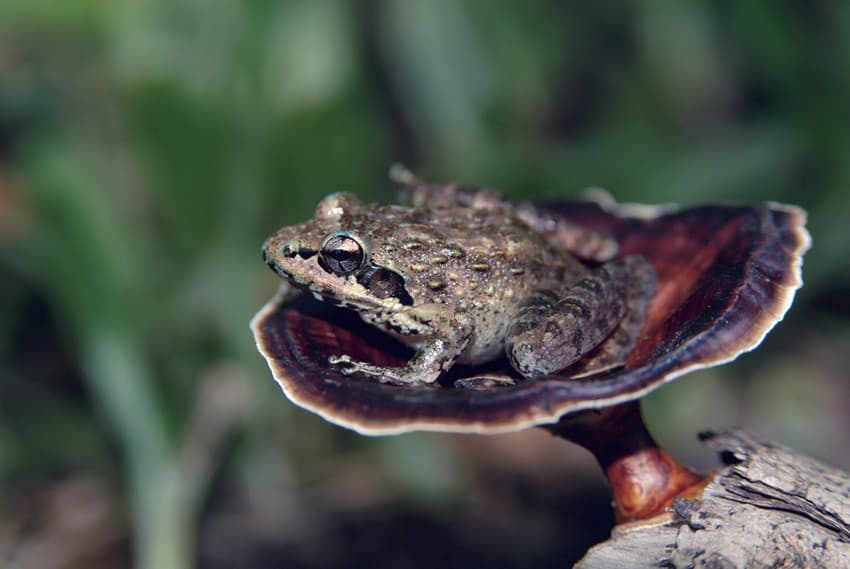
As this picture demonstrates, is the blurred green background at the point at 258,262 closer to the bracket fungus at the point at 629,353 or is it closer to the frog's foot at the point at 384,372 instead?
the bracket fungus at the point at 629,353

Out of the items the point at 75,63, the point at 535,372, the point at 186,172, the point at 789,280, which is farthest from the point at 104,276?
the point at 789,280

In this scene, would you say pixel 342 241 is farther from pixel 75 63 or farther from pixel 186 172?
pixel 75 63

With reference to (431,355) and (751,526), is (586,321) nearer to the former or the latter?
(431,355)

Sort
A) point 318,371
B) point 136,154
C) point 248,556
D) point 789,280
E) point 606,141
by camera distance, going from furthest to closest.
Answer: point 606,141, point 136,154, point 248,556, point 789,280, point 318,371

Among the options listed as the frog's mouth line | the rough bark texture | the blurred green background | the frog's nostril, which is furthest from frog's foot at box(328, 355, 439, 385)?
the blurred green background

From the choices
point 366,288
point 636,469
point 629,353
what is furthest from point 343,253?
point 636,469

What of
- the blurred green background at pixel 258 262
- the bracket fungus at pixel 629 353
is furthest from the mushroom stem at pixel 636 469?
the blurred green background at pixel 258 262
